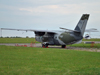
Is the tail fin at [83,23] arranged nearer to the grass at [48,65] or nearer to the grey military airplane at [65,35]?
the grey military airplane at [65,35]

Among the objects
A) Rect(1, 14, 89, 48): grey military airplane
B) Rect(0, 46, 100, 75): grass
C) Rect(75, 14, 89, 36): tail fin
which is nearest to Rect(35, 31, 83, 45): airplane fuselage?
Rect(1, 14, 89, 48): grey military airplane

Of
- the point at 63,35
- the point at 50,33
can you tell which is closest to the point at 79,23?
the point at 63,35

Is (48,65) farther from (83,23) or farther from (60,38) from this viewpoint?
(60,38)

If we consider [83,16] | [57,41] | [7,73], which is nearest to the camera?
[7,73]

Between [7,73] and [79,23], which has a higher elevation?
[79,23]

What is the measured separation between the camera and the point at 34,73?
960cm

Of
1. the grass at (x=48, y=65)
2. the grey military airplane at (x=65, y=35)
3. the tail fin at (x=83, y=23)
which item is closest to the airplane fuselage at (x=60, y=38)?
the grey military airplane at (x=65, y=35)

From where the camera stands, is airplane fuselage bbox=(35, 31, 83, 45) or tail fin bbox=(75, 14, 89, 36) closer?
tail fin bbox=(75, 14, 89, 36)

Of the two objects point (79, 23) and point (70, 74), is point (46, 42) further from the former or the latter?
point (70, 74)

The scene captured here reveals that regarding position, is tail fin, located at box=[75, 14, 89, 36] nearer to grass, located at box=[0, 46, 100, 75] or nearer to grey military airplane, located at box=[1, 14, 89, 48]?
grey military airplane, located at box=[1, 14, 89, 48]

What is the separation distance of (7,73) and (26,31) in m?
27.9

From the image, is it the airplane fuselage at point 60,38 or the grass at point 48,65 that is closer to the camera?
the grass at point 48,65

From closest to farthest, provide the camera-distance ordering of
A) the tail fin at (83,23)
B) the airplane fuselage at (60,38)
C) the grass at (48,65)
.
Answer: the grass at (48,65), the tail fin at (83,23), the airplane fuselage at (60,38)

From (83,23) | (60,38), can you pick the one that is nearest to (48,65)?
(83,23)
